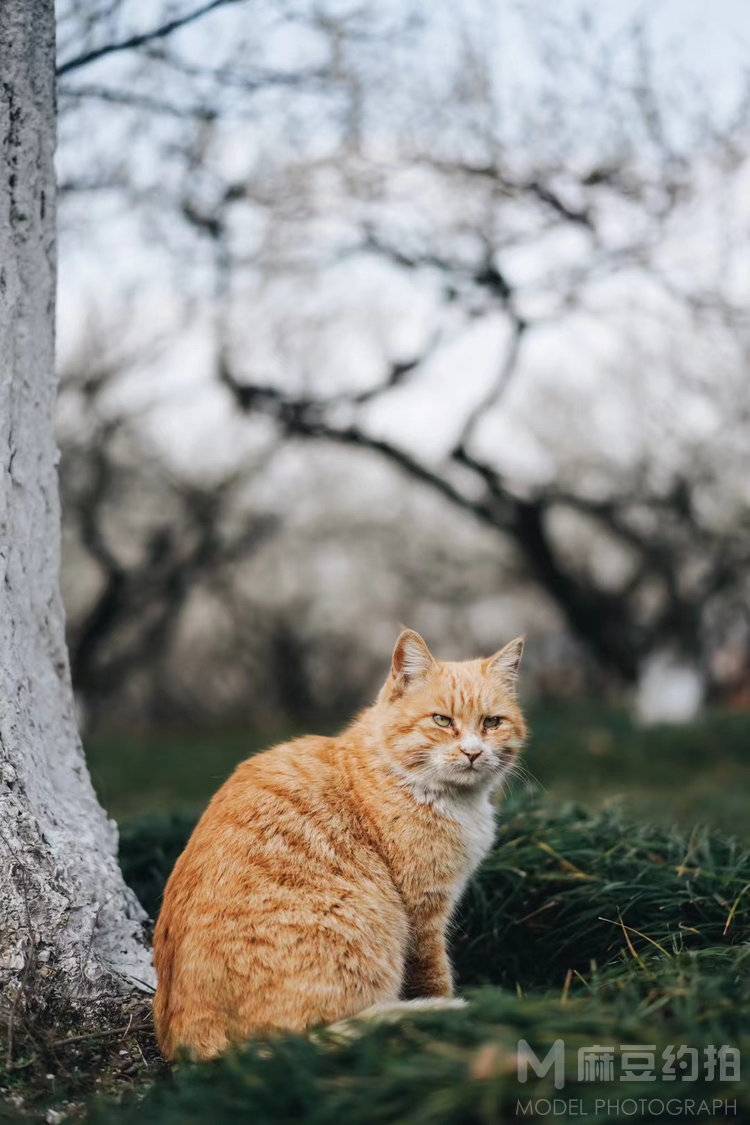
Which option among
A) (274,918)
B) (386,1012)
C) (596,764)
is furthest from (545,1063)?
(596,764)

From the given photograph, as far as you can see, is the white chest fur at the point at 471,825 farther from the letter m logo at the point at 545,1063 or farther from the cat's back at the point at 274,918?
the letter m logo at the point at 545,1063

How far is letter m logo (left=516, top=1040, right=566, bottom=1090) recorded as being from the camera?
1.77m

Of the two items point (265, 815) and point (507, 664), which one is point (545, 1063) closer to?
point (265, 815)

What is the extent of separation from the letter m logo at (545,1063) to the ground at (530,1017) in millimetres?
12

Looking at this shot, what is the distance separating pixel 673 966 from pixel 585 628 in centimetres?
844

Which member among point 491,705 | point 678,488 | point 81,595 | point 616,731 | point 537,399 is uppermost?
point 537,399

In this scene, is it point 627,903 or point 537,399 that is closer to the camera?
point 627,903

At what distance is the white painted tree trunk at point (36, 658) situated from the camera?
103 inches

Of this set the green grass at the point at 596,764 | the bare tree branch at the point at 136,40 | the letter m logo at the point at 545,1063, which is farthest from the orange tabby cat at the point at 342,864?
the green grass at the point at 596,764

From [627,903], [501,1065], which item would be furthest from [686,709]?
[501,1065]

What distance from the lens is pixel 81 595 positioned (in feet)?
36.4

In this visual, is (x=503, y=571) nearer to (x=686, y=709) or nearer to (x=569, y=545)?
(x=569, y=545)

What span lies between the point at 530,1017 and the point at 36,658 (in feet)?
5.51

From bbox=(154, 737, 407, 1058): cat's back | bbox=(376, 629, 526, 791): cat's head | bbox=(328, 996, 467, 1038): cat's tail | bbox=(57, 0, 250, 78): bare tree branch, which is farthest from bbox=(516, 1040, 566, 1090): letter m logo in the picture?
bbox=(57, 0, 250, 78): bare tree branch
